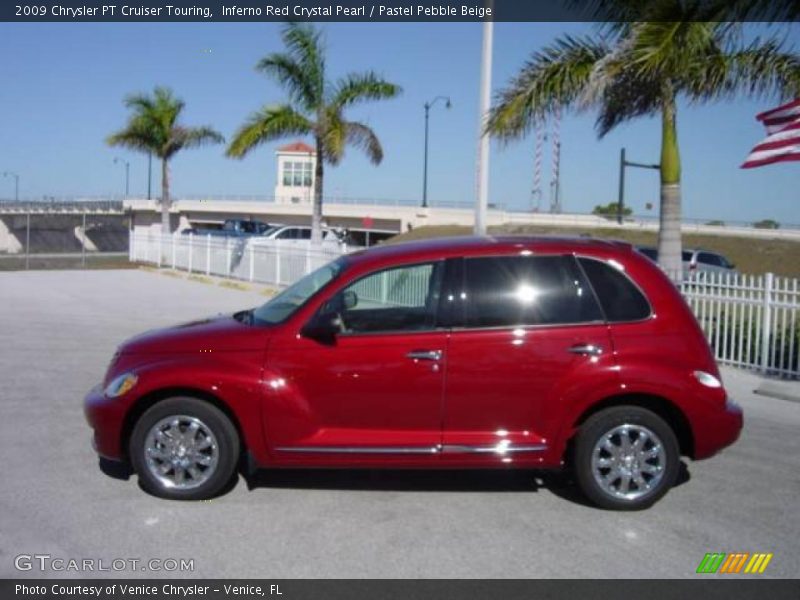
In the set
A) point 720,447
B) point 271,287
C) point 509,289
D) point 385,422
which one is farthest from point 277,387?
point 271,287

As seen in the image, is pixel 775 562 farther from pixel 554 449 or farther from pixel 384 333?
pixel 384 333

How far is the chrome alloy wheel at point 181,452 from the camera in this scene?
5484 millimetres

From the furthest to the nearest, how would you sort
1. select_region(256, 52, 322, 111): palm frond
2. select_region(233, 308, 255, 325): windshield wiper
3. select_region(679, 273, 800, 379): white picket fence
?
select_region(256, 52, 322, 111): palm frond → select_region(679, 273, 800, 379): white picket fence → select_region(233, 308, 255, 325): windshield wiper

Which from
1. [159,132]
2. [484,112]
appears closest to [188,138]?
[159,132]

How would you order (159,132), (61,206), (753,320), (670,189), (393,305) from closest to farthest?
1. (393,305)
2. (753,320)
3. (670,189)
4. (159,132)
5. (61,206)

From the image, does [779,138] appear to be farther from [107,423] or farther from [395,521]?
[107,423]

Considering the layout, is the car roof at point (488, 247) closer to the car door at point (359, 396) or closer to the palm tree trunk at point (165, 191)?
the car door at point (359, 396)

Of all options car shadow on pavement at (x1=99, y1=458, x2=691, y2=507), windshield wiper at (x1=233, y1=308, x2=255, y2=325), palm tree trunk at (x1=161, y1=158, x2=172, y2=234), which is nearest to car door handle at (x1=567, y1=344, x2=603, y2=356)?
car shadow on pavement at (x1=99, y1=458, x2=691, y2=507)

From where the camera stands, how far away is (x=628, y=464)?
5.45 m

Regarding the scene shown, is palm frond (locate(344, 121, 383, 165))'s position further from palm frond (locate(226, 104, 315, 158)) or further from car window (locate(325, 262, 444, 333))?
car window (locate(325, 262, 444, 333))

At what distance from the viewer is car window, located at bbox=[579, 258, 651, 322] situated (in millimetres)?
5512

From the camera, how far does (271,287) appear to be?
22688 mm

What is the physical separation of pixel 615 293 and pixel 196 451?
2832mm

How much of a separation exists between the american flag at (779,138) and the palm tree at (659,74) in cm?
64
